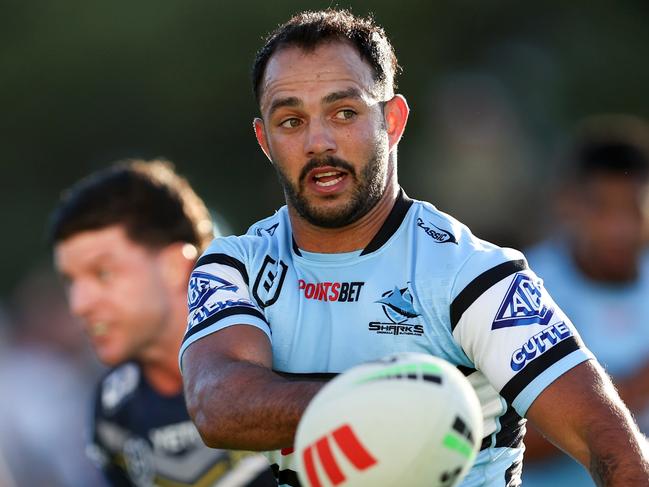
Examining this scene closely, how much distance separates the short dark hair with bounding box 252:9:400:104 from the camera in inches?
177

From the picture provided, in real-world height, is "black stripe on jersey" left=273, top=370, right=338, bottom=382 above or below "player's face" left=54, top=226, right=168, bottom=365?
below

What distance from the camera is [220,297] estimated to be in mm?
4395

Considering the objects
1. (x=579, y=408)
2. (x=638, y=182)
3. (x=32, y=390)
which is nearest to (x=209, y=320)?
(x=579, y=408)

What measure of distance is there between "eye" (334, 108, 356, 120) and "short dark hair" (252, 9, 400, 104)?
0.19 m

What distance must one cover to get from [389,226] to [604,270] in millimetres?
4010

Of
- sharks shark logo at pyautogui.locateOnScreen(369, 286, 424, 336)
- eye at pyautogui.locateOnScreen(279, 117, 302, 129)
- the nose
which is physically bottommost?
sharks shark logo at pyautogui.locateOnScreen(369, 286, 424, 336)

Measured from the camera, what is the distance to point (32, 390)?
10625mm

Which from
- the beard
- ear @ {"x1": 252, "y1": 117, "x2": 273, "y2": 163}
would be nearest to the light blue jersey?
the beard

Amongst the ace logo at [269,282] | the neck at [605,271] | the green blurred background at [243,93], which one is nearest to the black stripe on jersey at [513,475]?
the ace logo at [269,282]

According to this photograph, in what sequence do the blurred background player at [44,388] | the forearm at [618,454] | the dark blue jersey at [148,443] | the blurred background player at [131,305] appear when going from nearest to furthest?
the forearm at [618,454]
the dark blue jersey at [148,443]
the blurred background player at [131,305]
the blurred background player at [44,388]

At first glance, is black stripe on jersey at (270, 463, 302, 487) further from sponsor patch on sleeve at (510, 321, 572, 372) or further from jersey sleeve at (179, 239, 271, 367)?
sponsor patch on sleeve at (510, 321, 572, 372)

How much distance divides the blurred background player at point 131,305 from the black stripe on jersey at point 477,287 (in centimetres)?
276

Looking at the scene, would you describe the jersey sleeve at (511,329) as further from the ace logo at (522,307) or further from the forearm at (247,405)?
the forearm at (247,405)

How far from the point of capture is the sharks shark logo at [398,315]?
4246mm
